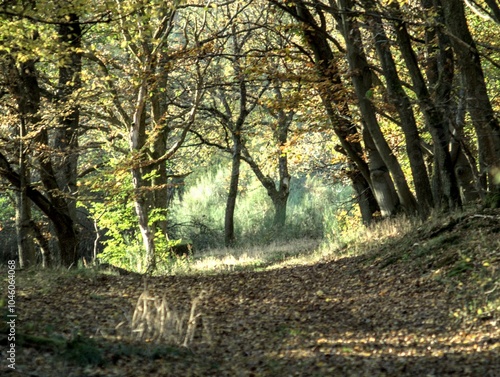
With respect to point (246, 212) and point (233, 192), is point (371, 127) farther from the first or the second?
point (246, 212)

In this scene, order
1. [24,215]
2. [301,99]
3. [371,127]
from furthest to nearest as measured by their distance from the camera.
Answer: [301,99]
[371,127]
[24,215]

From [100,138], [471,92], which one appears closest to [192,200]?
[100,138]

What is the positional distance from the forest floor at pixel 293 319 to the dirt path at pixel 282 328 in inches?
0.7

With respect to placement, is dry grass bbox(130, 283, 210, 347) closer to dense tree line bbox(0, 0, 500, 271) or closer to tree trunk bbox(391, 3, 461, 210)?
dense tree line bbox(0, 0, 500, 271)

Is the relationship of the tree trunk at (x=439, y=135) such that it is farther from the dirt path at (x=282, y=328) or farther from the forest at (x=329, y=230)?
the dirt path at (x=282, y=328)

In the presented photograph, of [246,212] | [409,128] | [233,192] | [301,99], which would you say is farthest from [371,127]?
[246,212]

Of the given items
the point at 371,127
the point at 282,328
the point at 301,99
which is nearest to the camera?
the point at 282,328

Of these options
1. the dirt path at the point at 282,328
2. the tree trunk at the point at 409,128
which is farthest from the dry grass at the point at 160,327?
the tree trunk at the point at 409,128

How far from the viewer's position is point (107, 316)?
8.75 m

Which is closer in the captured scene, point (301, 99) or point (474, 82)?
point (474, 82)

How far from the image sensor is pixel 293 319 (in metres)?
8.98

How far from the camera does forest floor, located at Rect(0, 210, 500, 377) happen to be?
642 cm

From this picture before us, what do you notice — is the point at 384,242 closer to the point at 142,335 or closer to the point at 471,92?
the point at 471,92

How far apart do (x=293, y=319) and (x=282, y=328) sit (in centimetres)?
56
